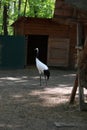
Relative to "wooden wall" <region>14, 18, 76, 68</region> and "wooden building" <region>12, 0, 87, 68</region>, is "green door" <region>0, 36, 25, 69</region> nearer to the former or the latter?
"wooden building" <region>12, 0, 87, 68</region>

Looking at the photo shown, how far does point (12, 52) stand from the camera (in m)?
25.6

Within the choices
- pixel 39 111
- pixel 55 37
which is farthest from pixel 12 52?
pixel 39 111

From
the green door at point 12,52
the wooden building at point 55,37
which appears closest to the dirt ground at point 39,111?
the green door at point 12,52

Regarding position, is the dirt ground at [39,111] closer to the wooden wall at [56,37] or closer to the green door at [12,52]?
the green door at [12,52]

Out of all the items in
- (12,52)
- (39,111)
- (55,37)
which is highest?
(39,111)

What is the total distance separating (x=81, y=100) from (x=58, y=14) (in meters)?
2.16

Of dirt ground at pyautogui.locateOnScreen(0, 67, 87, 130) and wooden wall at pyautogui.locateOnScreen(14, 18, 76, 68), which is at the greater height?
dirt ground at pyautogui.locateOnScreen(0, 67, 87, 130)

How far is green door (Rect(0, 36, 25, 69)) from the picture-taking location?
2533 centimetres

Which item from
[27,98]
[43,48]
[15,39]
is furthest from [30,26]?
[27,98]

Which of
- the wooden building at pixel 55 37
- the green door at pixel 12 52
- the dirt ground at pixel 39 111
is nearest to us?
the dirt ground at pixel 39 111

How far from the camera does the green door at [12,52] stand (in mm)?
25328

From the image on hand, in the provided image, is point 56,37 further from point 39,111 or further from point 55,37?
point 39,111

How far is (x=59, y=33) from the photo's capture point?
26844 mm

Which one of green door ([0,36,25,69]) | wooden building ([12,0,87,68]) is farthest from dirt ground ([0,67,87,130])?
wooden building ([12,0,87,68])
